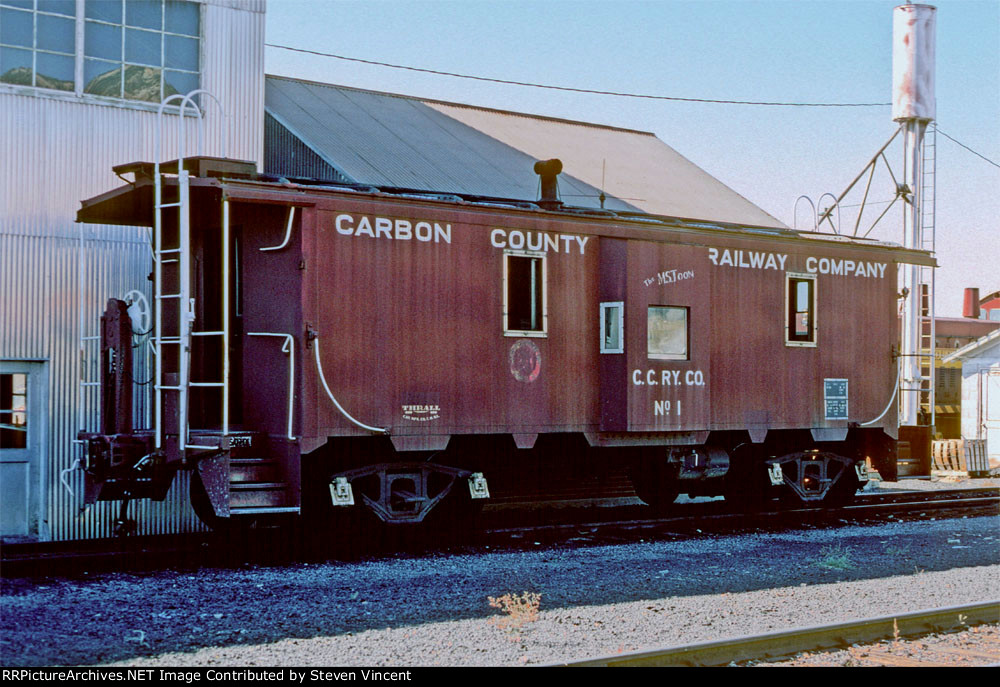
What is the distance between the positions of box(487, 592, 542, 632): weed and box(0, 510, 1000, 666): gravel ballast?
36mm

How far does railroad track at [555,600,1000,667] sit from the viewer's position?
6559 mm

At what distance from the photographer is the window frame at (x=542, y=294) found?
1206 centimetres

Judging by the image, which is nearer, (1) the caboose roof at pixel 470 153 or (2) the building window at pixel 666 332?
(2) the building window at pixel 666 332

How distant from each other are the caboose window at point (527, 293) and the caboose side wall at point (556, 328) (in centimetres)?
12

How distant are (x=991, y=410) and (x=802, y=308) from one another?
14753 millimetres

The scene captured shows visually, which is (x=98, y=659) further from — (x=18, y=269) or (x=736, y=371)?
(x=736, y=371)

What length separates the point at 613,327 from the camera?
12680 mm

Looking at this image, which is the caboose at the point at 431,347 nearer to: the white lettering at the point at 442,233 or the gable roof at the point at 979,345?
the white lettering at the point at 442,233

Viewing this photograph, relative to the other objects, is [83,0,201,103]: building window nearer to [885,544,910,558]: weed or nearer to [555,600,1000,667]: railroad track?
[885,544,910,558]: weed

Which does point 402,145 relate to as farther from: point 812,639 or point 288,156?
point 812,639

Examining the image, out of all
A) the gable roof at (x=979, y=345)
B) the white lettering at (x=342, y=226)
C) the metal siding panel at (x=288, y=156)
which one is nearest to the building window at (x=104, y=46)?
the white lettering at (x=342, y=226)

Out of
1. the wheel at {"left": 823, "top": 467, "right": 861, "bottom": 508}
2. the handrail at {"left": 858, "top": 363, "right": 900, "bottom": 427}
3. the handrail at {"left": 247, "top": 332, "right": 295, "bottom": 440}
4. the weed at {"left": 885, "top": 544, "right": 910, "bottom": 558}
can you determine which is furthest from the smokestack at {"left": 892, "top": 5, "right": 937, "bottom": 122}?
the handrail at {"left": 247, "top": 332, "right": 295, "bottom": 440}
